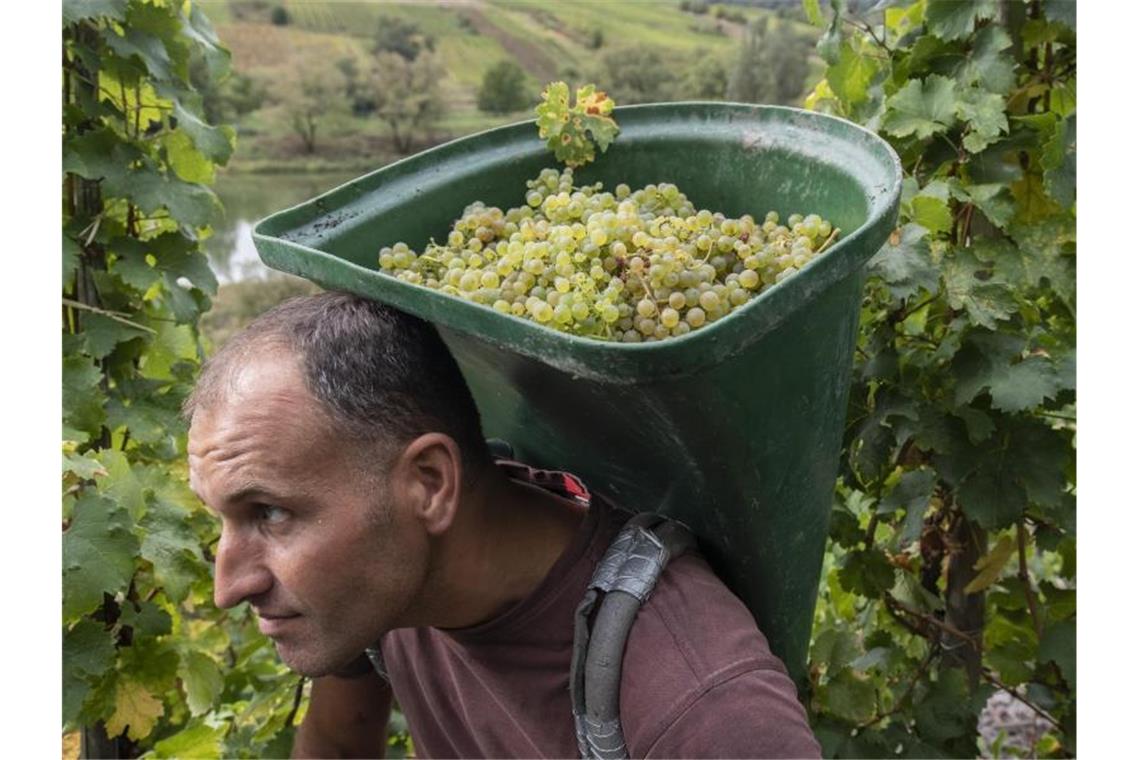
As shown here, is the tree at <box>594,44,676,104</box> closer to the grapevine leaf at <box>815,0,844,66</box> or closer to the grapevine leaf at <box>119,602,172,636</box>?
the grapevine leaf at <box>815,0,844,66</box>

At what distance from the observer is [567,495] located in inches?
62.4

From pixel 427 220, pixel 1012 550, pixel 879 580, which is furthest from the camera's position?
pixel 879 580

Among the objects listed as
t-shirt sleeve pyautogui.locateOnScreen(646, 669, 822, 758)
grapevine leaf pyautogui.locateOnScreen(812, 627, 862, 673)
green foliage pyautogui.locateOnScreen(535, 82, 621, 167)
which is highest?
green foliage pyautogui.locateOnScreen(535, 82, 621, 167)

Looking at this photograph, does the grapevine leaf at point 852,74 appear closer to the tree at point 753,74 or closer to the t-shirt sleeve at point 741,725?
the t-shirt sleeve at point 741,725

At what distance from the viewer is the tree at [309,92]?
7.45 m

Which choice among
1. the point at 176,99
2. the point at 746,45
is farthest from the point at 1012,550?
the point at 746,45

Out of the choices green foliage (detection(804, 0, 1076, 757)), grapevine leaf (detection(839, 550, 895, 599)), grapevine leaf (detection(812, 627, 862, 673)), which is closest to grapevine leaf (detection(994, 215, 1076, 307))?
green foliage (detection(804, 0, 1076, 757))

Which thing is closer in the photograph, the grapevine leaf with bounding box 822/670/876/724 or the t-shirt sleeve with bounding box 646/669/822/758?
the t-shirt sleeve with bounding box 646/669/822/758

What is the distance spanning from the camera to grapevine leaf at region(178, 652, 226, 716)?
2131mm

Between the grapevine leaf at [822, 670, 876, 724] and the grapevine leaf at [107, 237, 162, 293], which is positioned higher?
the grapevine leaf at [107, 237, 162, 293]

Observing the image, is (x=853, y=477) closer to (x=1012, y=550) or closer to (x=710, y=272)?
(x=1012, y=550)

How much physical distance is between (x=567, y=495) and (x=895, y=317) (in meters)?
0.73

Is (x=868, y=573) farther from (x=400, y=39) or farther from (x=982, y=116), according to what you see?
(x=400, y=39)

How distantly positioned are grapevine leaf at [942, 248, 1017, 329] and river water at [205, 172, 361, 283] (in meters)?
4.87
